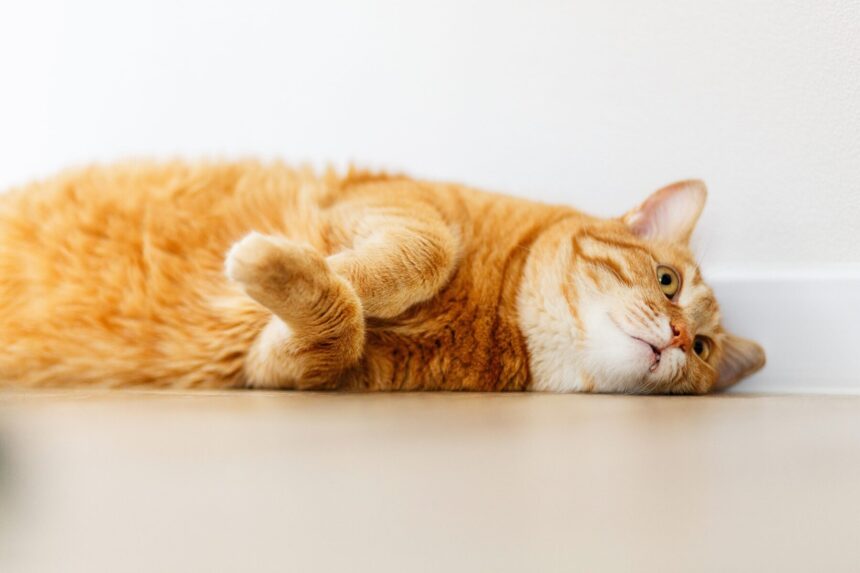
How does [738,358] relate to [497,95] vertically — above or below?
below

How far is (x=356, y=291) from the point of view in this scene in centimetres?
157

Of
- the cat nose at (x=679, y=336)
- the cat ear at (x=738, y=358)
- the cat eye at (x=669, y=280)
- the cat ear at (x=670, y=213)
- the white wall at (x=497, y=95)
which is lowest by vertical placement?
the cat ear at (x=738, y=358)

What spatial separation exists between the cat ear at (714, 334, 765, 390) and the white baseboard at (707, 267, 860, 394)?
8cm

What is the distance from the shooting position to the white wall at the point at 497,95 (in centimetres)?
206

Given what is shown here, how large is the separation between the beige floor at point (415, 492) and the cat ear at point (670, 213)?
835 mm

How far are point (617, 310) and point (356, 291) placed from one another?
606 mm

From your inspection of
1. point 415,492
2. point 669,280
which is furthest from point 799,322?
point 415,492

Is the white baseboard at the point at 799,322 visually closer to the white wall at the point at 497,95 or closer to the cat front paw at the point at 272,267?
the white wall at the point at 497,95

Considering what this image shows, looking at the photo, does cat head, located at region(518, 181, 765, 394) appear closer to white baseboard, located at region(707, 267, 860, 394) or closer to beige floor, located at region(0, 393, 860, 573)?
white baseboard, located at region(707, 267, 860, 394)

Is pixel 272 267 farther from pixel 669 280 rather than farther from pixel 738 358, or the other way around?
pixel 738 358

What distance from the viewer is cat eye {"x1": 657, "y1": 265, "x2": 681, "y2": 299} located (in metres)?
1.88

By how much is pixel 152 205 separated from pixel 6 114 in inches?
39.2

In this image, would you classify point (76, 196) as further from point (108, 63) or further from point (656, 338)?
point (656, 338)

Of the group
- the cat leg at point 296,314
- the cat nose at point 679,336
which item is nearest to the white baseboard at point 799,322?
the cat nose at point 679,336
